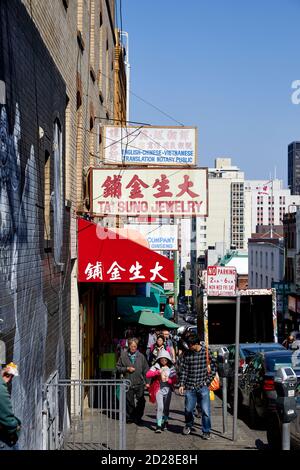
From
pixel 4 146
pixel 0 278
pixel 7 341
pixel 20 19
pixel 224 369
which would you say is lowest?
pixel 224 369

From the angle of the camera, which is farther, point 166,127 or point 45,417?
point 166,127

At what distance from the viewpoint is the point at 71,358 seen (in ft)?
45.5

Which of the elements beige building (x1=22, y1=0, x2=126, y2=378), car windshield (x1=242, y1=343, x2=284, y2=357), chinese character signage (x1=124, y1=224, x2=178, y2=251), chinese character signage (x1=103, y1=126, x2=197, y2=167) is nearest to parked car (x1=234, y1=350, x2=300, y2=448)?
car windshield (x1=242, y1=343, x2=284, y2=357)

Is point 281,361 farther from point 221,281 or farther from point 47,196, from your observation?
point 47,196

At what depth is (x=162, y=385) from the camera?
43.3 ft

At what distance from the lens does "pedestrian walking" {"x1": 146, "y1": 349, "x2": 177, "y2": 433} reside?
1306cm

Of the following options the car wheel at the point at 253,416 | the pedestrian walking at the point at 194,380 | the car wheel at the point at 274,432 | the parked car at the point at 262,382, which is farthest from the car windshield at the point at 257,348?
the car wheel at the point at 274,432

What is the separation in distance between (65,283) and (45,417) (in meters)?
3.17

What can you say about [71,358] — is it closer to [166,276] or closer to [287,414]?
[166,276]

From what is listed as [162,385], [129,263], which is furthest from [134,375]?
[129,263]

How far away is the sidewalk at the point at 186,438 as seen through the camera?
11.8 m

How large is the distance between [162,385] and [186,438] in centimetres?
108

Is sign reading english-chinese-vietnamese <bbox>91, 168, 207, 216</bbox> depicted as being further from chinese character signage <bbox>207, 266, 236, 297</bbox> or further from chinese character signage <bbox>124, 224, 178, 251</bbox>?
chinese character signage <bbox>124, 224, 178, 251</bbox>

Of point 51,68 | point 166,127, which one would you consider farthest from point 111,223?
point 51,68
